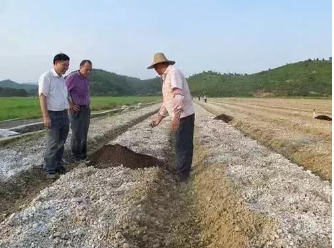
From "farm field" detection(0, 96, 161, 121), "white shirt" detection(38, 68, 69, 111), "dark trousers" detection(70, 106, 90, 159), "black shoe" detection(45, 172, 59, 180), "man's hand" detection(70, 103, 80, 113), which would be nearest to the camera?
"white shirt" detection(38, 68, 69, 111)

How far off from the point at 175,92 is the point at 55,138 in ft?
9.32

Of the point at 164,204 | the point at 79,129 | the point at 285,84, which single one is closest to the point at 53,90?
the point at 79,129

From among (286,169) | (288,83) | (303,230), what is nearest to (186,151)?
(286,169)

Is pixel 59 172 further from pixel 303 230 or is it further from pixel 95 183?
pixel 303 230

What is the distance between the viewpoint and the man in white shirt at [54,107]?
328 inches

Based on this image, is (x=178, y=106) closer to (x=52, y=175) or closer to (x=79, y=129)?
(x=52, y=175)

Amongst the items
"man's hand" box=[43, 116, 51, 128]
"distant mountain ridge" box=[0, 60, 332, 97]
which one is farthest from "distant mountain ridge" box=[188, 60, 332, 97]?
"man's hand" box=[43, 116, 51, 128]

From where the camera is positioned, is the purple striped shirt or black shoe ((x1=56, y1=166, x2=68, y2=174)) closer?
black shoe ((x1=56, y1=166, x2=68, y2=174))

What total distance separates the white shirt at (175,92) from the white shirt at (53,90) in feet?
7.25

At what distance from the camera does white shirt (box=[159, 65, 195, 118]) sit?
7.61m

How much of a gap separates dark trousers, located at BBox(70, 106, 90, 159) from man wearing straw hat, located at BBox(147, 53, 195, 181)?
8.82 ft

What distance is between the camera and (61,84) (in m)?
8.73

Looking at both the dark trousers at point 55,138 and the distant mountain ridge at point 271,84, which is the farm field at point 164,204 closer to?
the dark trousers at point 55,138

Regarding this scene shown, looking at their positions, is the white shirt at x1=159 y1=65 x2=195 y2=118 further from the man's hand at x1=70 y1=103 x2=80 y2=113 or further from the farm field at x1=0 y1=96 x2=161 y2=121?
the farm field at x1=0 y1=96 x2=161 y2=121
